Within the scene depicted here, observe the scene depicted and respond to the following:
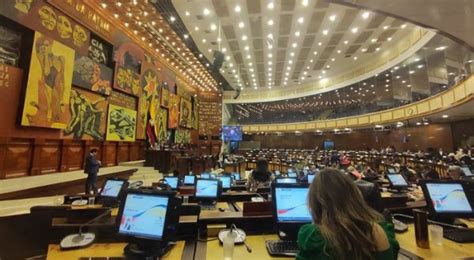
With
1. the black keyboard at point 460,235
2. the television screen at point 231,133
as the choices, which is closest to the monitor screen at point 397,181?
the black keyboard at point 460,235

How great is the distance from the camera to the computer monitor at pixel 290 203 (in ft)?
7.30

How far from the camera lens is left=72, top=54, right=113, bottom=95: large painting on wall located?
7835 mm

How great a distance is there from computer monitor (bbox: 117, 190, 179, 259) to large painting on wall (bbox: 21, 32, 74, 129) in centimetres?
579

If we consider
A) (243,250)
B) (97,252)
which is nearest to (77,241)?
(97,252)

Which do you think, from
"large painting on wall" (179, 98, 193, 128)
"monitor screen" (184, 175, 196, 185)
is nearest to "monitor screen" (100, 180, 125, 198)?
"monitor screen" (184, 175, 196, 185)

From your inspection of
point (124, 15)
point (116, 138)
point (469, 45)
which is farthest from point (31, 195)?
point (469, 45)

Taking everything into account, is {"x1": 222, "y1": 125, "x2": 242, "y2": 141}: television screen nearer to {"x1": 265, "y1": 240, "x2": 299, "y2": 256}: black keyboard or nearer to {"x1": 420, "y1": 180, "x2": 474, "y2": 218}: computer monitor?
{"x1": 420, "y1": 180, "x2": 474, "y2": 218}: computer monitor

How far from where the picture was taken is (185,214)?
100 inches

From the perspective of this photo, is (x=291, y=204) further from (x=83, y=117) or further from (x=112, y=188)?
(x=83, y=117)

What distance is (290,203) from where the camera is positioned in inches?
89.6

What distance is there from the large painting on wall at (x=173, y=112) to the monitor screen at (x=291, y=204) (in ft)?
41.9

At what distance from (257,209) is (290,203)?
42cm

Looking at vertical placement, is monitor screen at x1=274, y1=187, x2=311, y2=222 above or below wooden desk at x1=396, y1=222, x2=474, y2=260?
above

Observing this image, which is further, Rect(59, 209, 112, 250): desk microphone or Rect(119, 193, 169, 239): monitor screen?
Rect(59, 209, 112, 250): desk microphone
